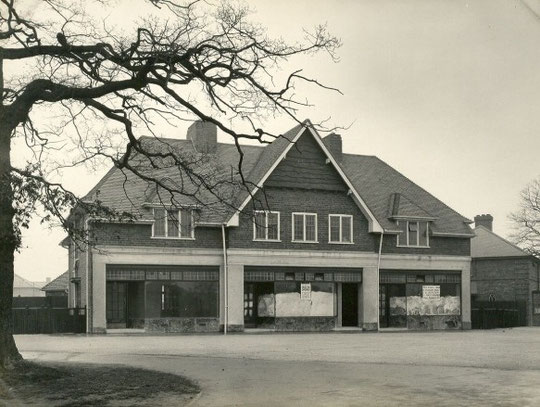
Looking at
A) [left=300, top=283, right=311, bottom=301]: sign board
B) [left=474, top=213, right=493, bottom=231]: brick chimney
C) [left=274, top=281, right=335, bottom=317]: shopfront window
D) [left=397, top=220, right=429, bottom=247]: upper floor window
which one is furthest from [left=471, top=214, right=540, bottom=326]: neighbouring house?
[left=300, top=283, right=311, bottom=301]: sign board

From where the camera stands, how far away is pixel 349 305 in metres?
40.1

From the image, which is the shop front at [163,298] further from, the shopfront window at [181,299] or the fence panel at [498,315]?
the fence panel at [498,315]

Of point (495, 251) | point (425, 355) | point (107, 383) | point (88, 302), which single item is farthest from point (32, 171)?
point (495, 251)

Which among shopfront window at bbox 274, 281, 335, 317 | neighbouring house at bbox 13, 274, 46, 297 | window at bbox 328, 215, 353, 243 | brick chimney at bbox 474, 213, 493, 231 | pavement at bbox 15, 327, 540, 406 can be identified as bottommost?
neighbouring house at bbox 13, 274, 46, 297

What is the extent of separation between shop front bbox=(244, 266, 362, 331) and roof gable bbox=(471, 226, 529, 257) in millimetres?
20682

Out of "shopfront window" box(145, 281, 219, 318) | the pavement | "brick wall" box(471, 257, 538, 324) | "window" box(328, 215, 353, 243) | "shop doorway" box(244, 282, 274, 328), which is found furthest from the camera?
"brick wall" box(471, 257, 538, 324)

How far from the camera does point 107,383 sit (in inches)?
586

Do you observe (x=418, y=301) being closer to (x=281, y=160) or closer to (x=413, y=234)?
(x=413, y=234)

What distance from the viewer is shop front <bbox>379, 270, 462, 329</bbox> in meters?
39.8

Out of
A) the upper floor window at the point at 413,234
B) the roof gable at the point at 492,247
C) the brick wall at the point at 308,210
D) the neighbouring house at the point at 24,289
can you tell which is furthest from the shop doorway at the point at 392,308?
the neighbouring house at the point at 24,289

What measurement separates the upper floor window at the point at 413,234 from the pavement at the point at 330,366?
11.5 meters

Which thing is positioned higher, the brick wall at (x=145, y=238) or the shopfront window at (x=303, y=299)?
the brick wall at (x=145, y=238)

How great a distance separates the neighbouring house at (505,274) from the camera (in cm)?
5356

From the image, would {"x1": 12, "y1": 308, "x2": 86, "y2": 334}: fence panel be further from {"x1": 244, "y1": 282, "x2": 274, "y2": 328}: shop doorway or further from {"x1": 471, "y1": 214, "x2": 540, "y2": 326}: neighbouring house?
{"x1": 471, "y1": 214, "x2": 540, "y2": 326}: neighbouring house
